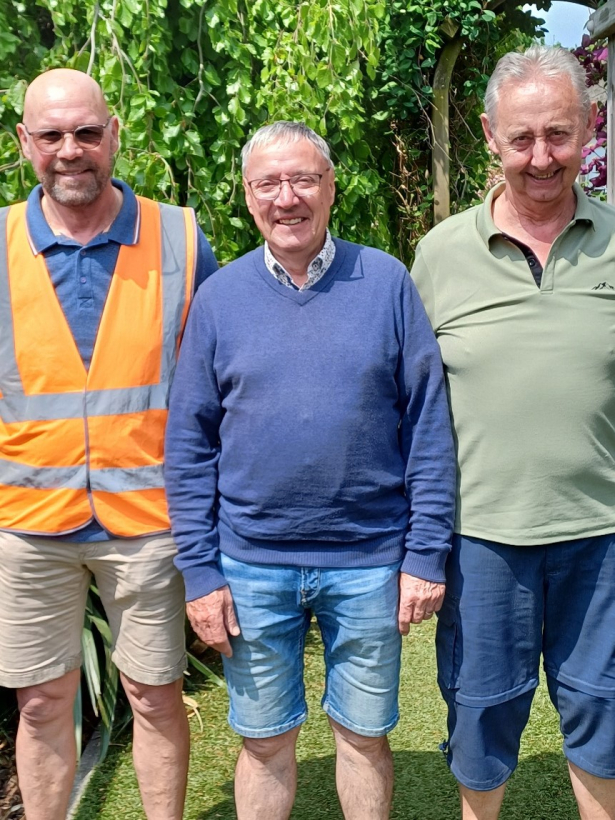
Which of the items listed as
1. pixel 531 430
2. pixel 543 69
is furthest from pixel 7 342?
pixel 543 69

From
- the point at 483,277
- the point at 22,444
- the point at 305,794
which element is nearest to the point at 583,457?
the point at 483,277

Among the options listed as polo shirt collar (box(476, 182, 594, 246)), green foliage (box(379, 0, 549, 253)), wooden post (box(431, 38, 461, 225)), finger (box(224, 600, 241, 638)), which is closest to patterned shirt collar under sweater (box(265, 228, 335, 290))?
polo shirt collar (box(476, 182, 594, 246))

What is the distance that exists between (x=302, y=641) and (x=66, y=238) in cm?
110

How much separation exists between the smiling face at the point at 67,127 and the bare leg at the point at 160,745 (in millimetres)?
1194

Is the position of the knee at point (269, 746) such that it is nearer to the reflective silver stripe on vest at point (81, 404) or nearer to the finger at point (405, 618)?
the finger at point (405, 618)

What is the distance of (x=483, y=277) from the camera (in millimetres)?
2025

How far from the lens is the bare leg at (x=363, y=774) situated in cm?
213

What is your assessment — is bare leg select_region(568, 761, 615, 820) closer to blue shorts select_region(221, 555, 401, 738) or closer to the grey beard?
blue shorts select_region(221, 555, 401, 738)

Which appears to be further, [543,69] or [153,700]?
[153,700]

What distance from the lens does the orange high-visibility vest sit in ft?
6.91

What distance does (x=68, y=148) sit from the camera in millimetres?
2082


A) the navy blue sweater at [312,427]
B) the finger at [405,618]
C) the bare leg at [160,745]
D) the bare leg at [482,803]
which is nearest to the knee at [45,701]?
the bare leg at [160,745]

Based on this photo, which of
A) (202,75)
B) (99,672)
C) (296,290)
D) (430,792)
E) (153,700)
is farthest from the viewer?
(202,75)

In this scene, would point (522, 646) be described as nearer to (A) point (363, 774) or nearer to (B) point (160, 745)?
(A) point (363, 774)
